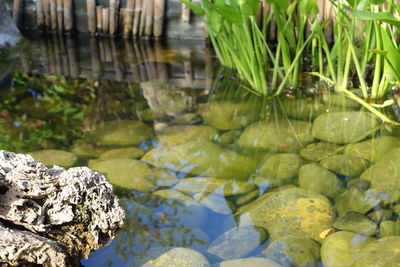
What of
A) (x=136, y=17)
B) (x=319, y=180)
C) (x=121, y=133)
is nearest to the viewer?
(x=319, y=180)

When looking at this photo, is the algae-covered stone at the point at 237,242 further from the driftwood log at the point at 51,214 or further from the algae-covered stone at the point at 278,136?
the algae-covered stone at the point at 278,136

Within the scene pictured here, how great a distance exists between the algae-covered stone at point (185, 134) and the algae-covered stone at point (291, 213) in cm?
82

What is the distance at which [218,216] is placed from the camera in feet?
7.70

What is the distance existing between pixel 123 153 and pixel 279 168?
0.93 metres

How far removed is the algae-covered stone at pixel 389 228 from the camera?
2136 millimetres

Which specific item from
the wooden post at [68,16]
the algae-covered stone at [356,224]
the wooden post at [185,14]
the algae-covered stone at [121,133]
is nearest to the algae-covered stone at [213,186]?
the algae-covered stone at [356,224]

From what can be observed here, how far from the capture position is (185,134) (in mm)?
3248

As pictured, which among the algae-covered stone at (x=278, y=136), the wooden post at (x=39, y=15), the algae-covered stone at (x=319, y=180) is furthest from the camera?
the wooden post at (x=39, y=15)

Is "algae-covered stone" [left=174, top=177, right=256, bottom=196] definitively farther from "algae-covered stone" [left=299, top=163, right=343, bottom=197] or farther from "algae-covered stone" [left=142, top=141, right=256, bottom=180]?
"algae-covered stone" [left=299, top=163, right=343, bottom=197]

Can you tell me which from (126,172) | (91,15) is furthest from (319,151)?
(91,15)

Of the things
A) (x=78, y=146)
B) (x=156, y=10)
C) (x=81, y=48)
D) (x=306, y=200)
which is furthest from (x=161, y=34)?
(x=306, y=200)

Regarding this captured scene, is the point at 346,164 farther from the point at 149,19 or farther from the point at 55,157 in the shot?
the point at 149,19

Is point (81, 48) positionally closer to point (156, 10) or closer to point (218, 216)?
point (156, 10)

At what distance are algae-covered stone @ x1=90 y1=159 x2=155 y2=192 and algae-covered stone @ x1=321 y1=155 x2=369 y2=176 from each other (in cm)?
99
